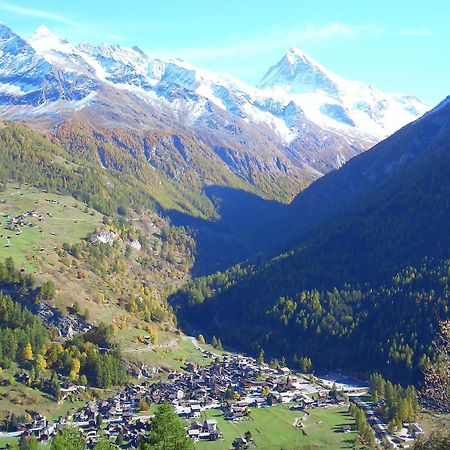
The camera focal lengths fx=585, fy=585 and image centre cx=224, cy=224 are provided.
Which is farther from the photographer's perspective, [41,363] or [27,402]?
[41,363]

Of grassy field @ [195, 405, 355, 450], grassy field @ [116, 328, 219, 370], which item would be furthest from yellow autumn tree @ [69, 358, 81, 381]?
grassy field @ [195, 405, 355, 450]

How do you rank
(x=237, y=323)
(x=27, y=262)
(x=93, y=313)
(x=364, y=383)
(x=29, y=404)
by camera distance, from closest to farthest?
(x=29, y=404) < (x=364, y=383) < (x=93, y=313) < (x=27, y=262) < (x=237, y=323)

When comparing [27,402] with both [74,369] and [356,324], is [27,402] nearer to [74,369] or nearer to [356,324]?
[74,369]

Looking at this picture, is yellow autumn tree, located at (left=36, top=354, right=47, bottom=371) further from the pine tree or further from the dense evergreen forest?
the pine tree

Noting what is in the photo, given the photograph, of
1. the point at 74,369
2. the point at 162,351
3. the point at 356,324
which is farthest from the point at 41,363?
the point at 356,324

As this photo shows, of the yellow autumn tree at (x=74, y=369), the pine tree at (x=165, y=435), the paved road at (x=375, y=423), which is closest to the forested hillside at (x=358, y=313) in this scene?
the paved road at (x=375, y=423)

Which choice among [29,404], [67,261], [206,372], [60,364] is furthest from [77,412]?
[67,261]

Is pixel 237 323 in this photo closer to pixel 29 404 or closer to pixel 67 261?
pixel 67 261
